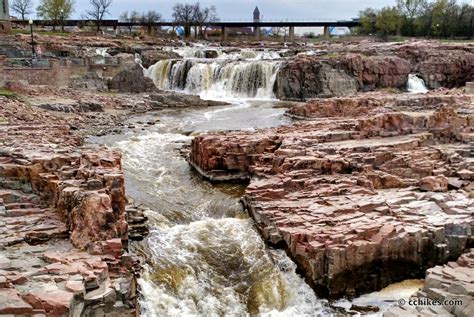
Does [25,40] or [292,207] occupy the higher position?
[25,40]

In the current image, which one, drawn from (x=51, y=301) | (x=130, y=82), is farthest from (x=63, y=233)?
(x=130, y=82)

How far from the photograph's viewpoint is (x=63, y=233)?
10.7 m

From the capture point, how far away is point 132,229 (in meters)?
12.9

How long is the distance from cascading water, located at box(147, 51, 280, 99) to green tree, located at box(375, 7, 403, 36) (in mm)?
34245

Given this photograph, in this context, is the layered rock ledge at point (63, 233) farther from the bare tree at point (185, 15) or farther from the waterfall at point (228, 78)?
the bare tree at point (185, 15)

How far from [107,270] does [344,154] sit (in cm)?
917

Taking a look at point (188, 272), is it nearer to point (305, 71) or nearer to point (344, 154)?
point (344, 154)

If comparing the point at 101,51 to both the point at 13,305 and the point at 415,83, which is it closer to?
the point at 415,83

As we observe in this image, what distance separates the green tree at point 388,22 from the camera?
66.3m

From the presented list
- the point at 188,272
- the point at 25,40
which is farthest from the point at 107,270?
the point at 25,40

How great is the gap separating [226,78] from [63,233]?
91.9 ft

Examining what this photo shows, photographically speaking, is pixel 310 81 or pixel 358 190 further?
pixel 310 81

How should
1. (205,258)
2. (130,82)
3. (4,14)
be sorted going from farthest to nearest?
(4,14), (130,82), (205,258)

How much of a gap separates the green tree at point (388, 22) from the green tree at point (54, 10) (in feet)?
134
